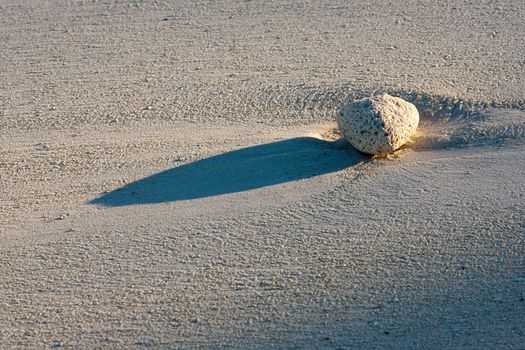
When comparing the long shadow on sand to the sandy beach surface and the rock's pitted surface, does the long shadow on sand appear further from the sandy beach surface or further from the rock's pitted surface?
the rock's pitted surface

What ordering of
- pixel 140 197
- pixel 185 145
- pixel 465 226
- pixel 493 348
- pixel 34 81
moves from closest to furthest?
pixel 493 348 → pixel 465 226 → pixel 140 197 → pixel 185 145 → pixel 34 81

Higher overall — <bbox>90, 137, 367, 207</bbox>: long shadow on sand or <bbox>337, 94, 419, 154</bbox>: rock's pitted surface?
<bbox>337, 94, 419, 154</bbox>: rock's pitted surface

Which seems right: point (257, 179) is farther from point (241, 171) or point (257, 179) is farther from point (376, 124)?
point (376, 124)

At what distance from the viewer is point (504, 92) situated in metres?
7.88

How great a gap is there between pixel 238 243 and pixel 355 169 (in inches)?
50.4

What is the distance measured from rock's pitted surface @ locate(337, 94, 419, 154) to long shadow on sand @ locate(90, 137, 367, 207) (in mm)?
210

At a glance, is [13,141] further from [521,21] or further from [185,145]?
[521,21]

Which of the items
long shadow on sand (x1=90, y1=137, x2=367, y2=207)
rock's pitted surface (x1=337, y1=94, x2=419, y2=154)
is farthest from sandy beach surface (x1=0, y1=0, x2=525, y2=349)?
rock's pitted surface (x1=337, y1=94, x2=419, y2=154)

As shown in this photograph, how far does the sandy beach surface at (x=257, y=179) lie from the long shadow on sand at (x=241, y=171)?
19 mm

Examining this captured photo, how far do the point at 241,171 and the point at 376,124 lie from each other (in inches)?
44.3

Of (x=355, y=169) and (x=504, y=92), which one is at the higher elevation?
(x=504, y=92)

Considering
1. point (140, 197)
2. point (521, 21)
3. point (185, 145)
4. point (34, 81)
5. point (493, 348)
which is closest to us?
point (493, 348)

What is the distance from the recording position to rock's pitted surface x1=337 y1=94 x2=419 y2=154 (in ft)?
22.3

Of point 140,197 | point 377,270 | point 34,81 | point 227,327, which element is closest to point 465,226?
point 377,270
